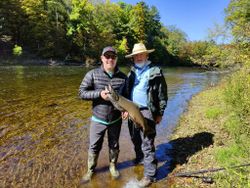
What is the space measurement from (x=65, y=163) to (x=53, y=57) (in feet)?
149

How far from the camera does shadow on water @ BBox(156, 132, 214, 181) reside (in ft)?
19.1

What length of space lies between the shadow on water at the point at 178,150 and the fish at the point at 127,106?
1316 mm

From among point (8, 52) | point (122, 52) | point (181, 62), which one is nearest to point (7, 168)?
point (8, 52)

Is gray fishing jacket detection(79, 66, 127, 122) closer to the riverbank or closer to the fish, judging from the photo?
the fish

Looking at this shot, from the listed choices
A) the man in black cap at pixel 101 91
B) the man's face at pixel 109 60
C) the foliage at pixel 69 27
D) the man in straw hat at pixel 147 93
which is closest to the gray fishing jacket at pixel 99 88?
the man in black cap at pixel 101 91

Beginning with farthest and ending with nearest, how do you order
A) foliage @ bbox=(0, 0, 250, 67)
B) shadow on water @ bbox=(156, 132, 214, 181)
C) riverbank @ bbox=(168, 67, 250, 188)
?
foliage @ bbox=(0, 0, 250, 67)
shadow on water @ bbox=(156, 132, 214, 181)
riverbank @ bbox=(168, 67, 250, 188)

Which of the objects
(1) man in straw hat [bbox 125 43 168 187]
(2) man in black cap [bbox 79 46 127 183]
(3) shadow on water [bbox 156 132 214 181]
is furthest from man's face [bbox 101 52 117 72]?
(3) shadow on water [bbox 156 132 214 181]

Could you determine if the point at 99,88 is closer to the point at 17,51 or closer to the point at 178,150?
the point at 178,150

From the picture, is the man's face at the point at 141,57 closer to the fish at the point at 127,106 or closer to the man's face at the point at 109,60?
the man's face at the point at 109,60

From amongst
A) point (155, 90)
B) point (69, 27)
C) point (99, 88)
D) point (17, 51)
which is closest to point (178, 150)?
point (155, 90)

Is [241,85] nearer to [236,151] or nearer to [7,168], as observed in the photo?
[236,151]

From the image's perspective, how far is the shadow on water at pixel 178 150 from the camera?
5.82 meters

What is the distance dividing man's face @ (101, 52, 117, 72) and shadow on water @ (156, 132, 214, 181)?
231 centimetres

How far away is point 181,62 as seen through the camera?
2921 inches
